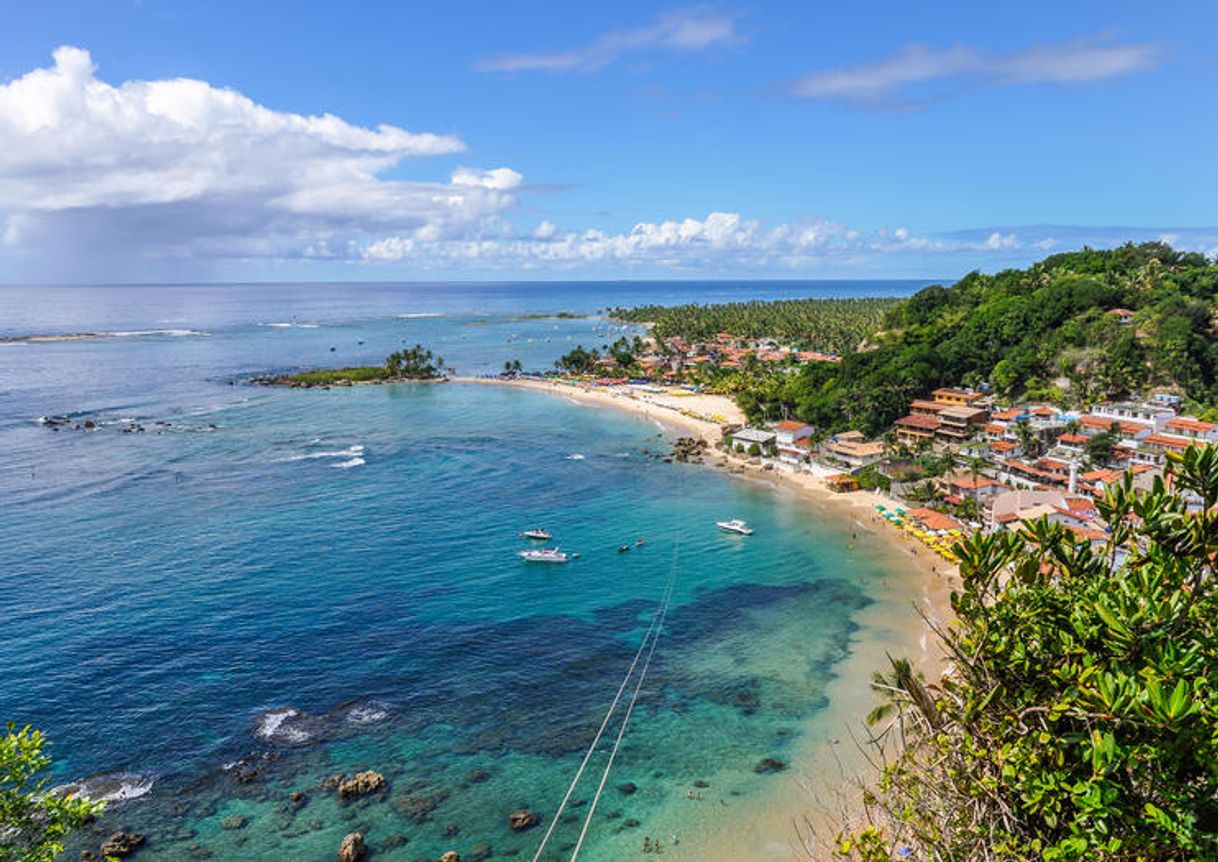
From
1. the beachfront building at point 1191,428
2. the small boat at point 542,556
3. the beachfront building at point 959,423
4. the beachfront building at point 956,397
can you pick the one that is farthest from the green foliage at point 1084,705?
the beachfront building at point 956,397

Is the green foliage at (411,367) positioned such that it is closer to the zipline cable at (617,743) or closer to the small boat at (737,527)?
the small boat at (737,527)

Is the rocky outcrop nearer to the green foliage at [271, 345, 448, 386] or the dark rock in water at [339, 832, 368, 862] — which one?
the dark rock in water at [339, 832, 368, 862]

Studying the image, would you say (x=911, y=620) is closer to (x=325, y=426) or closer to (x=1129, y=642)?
(x=1129, y=642)

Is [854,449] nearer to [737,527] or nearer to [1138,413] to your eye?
[737,527]

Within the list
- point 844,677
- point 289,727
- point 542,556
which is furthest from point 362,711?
point 844,677

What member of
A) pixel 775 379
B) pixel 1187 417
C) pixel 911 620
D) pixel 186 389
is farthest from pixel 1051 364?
→ pixel 186 389

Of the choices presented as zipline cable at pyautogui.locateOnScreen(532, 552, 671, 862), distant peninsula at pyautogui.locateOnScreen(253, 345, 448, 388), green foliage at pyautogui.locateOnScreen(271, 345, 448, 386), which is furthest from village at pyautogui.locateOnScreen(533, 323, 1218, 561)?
green foliage at pyautogui.locateOnScreen(271, 345, 448, 386)

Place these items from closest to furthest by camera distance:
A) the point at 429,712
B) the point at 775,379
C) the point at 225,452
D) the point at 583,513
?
1. the point at 429,712
2. the point at 583,513
3. the point at 225,452
4. the point at 775,379
